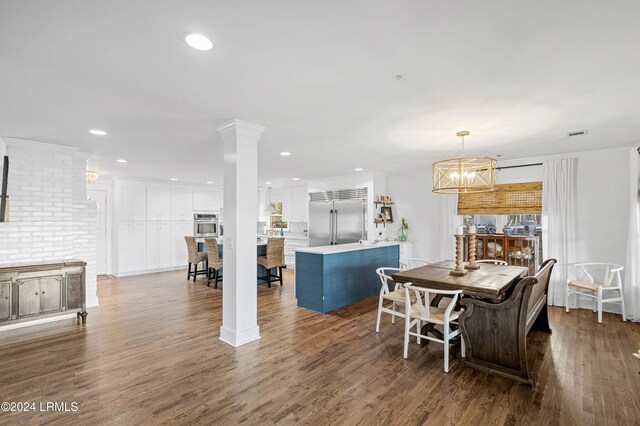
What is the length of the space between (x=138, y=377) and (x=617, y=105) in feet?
A: 16.1

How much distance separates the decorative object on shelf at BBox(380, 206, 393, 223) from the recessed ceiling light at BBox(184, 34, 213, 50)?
5.29m

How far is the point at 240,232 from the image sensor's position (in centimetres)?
330

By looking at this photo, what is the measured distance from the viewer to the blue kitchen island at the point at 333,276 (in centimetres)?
454

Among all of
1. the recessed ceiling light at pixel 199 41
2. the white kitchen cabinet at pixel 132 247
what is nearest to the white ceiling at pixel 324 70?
the recessed ceiling light at pixel 199 41

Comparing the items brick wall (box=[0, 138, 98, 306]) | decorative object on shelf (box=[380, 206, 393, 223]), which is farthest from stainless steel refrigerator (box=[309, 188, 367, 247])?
brick wall (box=[0, 138, 98, 306])

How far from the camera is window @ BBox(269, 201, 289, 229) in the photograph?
370 inches

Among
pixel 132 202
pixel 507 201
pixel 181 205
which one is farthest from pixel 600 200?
pixel 132 202

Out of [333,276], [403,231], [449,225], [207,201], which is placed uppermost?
[207,201]

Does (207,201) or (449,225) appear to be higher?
(207,201)

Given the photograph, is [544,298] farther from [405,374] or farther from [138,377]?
[138,377]

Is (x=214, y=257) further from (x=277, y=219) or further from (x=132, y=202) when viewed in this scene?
(x=277, y=219)

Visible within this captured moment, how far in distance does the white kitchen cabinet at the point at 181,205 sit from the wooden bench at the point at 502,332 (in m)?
7.50

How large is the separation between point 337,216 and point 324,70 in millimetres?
5156

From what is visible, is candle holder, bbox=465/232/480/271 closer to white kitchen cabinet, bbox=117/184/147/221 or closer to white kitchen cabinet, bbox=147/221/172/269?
white kitchen cabinet, bbox=147/221/172/269
